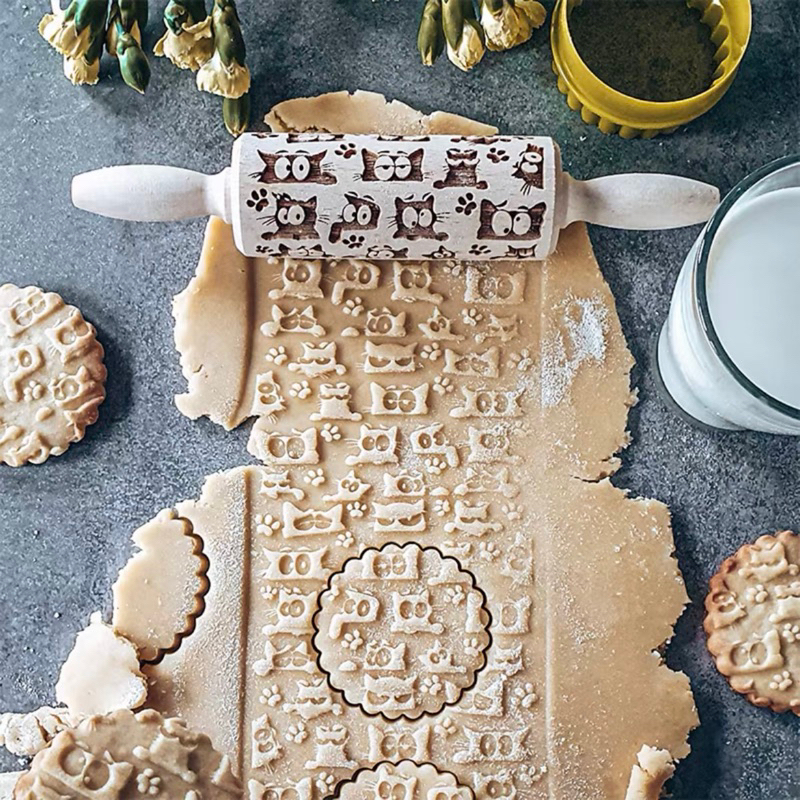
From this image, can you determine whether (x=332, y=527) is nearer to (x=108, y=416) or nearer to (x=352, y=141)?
(x=108, y=416)

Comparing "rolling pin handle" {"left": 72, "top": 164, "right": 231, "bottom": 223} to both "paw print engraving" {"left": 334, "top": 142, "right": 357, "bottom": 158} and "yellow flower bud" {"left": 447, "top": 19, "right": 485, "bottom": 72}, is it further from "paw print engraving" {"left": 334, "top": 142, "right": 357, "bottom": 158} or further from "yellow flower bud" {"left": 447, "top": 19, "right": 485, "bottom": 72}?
"yellow flower bud" {"left": 447, "top": 19, "right": 485, "bottom": 72}

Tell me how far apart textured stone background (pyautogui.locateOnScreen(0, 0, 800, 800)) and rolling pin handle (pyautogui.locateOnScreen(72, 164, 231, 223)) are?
105 mm

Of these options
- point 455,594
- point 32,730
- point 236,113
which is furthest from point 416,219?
point 32,730

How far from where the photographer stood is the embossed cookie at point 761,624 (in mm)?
985

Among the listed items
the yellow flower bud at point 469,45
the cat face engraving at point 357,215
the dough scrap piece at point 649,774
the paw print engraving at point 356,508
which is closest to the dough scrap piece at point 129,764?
the paw print engraving at point 356,508

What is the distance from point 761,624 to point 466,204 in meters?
0.49

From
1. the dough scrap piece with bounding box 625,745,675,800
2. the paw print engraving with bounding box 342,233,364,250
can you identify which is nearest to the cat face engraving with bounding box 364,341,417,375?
the paw print engraving with bounding box 342,233,364,250

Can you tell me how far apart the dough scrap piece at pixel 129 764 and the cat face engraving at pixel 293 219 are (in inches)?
17.6

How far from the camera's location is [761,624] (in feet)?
3.26

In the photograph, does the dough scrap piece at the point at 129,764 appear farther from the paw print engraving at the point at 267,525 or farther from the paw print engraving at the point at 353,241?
the paw print engraving at the point at 353,241

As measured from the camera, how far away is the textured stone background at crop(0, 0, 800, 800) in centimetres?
102

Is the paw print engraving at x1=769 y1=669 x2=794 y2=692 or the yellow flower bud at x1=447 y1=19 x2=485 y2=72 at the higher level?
the yellow flower bud at x1=447 y1=19 x2=485 y2=72

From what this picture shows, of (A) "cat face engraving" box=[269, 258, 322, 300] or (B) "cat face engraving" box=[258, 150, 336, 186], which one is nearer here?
(B) "cat face engraving" box=[258, 150, 336, 186]

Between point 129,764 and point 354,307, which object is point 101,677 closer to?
point 129,764
